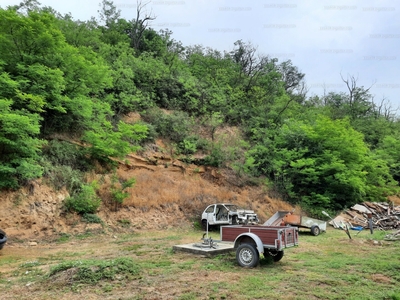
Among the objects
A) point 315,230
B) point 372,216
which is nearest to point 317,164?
point 372,216

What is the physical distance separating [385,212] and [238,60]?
2714 centimetres

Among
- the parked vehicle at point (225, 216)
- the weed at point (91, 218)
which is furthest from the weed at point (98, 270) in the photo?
the parked vehicle at point (225, 216)

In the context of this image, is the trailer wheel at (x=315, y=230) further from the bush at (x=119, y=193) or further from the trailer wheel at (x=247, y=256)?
the bush at (x=119, y=193)

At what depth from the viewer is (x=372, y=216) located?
61.1 feet

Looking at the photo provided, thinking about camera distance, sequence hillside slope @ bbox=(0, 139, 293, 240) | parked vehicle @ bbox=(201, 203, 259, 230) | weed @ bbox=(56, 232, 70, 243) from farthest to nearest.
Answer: parked vehicle @ bbox=(201, 203, 259, 230), hillside slope @ bbox=(0, 139, 293, 240), weed @ bbox=(56, 232, 70, 243)

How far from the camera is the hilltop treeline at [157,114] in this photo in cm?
1265

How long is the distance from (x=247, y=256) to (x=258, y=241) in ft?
1.61

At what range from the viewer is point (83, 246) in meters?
10.5

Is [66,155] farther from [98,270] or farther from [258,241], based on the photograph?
[258,241]

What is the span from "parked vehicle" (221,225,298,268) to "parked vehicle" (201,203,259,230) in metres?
7.57

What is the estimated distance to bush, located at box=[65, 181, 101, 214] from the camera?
1285 centimetres

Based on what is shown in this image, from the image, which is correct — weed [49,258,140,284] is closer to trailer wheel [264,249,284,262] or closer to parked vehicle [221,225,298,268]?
parked vehicle [221,225,298,268]

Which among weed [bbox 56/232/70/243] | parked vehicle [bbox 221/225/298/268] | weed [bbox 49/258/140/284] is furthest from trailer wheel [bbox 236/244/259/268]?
weed [bbox 56/232/70/243]

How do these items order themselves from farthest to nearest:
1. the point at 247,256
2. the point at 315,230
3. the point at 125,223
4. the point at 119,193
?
1. the point at 315,230
2. the point at 119,193
3. the point at 125,223
4. the point at 247,256
